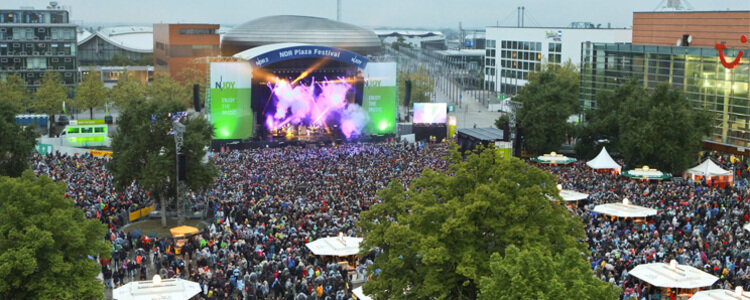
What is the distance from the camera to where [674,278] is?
2494cm

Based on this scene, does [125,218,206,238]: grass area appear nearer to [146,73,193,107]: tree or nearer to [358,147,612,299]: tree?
[358,147,612,299]: tree

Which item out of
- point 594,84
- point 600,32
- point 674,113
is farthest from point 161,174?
point 600,32

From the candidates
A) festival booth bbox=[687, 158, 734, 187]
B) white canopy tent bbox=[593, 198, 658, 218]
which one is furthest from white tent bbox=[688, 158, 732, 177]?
white canopy tent bbox=[593, 198, 658, 218]

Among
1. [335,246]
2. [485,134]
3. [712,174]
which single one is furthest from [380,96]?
[335,246]

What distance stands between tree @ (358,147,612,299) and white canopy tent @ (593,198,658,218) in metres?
14.0

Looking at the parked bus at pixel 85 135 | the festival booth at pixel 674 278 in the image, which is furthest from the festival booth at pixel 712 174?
the parked bus at pixel 85 135

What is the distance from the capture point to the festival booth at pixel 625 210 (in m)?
34.2

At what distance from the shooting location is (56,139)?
6244 cm

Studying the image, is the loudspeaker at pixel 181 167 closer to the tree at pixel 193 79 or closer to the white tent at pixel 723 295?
the white tent at pixel 723 295

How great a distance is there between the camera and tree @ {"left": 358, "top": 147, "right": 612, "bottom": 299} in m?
19.3

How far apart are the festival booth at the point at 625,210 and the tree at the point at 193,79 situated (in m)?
58.3

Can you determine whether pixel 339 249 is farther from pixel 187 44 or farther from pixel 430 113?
pixel 187 44

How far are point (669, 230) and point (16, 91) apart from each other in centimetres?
6022

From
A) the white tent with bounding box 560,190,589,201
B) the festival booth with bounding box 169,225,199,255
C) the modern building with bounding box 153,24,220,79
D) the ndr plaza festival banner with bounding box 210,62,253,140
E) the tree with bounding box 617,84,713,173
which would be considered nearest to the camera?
the festival booth with bounding box 169,225,199,255
